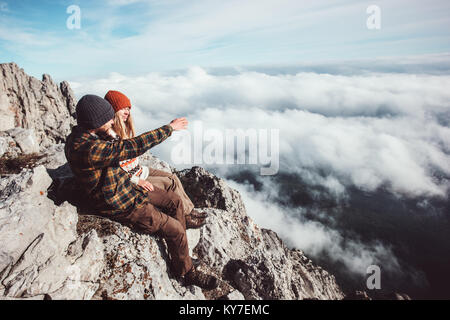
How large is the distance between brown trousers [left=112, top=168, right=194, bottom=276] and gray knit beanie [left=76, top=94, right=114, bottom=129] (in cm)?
286

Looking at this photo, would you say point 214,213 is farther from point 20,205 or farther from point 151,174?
point 20,205

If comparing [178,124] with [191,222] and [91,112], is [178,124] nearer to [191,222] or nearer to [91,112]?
[91,112]

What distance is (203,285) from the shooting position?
7.69m

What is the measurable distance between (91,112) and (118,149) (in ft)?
3.52

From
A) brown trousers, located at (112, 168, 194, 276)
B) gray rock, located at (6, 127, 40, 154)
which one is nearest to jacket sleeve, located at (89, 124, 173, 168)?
brown trousers, located at (112, 168, 194, 276)

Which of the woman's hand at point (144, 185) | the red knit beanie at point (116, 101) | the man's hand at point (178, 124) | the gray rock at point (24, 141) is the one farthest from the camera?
the gray rock at point (24, 141)

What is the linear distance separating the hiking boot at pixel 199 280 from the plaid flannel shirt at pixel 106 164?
3.25m

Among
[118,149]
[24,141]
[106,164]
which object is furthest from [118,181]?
[24,141]

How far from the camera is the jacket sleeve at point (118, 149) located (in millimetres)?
4941

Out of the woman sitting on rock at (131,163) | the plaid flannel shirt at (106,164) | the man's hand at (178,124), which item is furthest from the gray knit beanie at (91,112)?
the man's hand at (178,124)

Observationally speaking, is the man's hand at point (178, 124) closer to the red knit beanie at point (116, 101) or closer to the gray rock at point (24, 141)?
the red knit beanie at point (116, 101)
